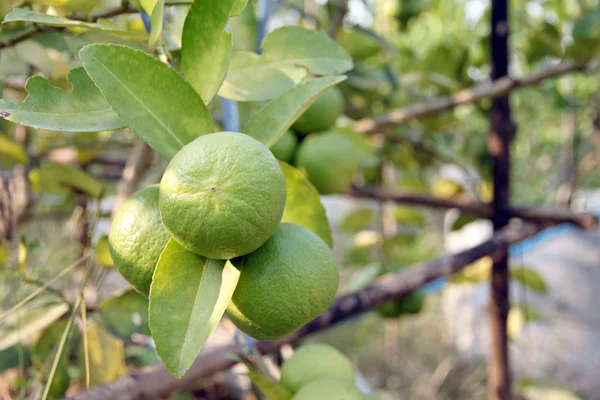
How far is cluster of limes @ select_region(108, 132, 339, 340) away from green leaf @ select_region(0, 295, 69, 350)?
0.32 m

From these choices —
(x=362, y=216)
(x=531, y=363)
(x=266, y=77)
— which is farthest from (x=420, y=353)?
(x=266, y=77)

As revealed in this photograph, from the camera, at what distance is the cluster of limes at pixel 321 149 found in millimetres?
793

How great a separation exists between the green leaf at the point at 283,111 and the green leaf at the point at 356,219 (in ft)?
3.88

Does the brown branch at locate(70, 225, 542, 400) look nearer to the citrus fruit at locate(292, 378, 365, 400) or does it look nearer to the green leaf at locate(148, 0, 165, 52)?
the citrus fruit at locate(292, 378, 365, 400)

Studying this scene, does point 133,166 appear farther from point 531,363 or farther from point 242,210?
point 531,363

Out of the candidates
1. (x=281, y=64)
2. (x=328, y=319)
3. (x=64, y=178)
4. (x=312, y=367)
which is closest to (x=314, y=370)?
(x=312, y=367)

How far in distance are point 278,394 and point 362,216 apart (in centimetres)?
110

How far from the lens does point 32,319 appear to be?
660mm

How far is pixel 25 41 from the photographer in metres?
0.57

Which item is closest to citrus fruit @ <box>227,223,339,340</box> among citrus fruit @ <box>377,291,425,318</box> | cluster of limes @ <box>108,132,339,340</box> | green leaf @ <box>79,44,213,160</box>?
cluster of limes @ <box>108,132,339,340</box>

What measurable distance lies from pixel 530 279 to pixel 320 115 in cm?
98

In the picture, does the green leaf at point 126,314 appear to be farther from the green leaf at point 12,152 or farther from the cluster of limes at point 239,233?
the green leaf at point 12,152

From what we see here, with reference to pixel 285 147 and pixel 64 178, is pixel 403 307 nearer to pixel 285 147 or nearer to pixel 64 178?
pixel 285 147

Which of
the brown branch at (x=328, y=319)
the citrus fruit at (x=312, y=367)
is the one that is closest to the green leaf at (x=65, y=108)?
the brown branch at (x=328, y=319)
